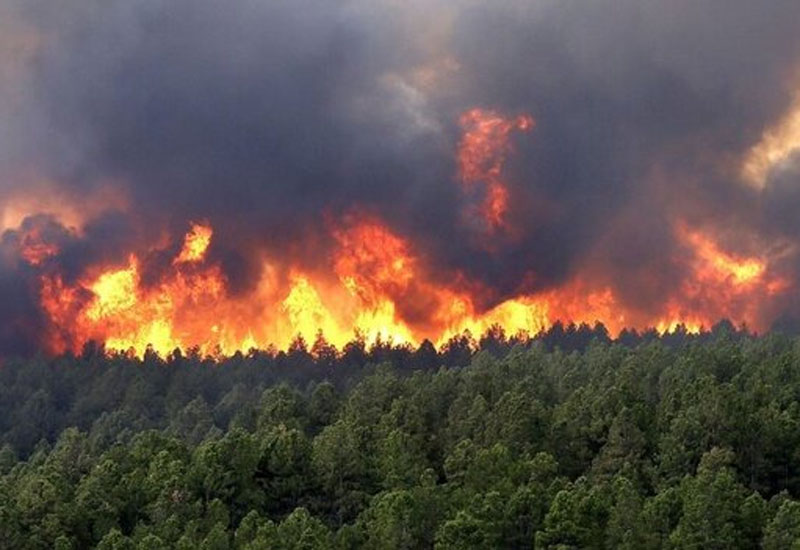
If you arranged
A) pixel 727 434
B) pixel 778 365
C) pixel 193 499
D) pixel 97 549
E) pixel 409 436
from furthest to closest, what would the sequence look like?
1. pixel 778 365
2. pixel 409 436
3. pixel 727 434
4. pixel 193 499
5. pixel 97 549

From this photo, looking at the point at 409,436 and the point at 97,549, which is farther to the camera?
the point at 409,436

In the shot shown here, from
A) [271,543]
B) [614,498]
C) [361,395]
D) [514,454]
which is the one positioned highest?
[361,395]

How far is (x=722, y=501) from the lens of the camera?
98.9m

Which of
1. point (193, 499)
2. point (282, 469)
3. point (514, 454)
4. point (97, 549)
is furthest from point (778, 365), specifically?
point (97, 549)

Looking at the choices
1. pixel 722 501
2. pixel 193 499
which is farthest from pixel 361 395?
pixel 722 501

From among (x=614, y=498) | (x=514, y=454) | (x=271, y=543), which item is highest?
(x=514, y=454)

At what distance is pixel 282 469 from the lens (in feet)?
413

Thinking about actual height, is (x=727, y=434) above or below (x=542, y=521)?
above

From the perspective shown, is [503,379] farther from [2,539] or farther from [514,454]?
[2,539]

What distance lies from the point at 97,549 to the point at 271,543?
1841 cm

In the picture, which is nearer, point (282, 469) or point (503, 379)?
point (282, 469)

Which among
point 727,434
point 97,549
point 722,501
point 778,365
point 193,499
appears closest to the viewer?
point 722,501

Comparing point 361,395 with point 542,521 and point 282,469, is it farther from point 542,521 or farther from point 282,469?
point 542,521

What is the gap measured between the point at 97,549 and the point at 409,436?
4204 cm
